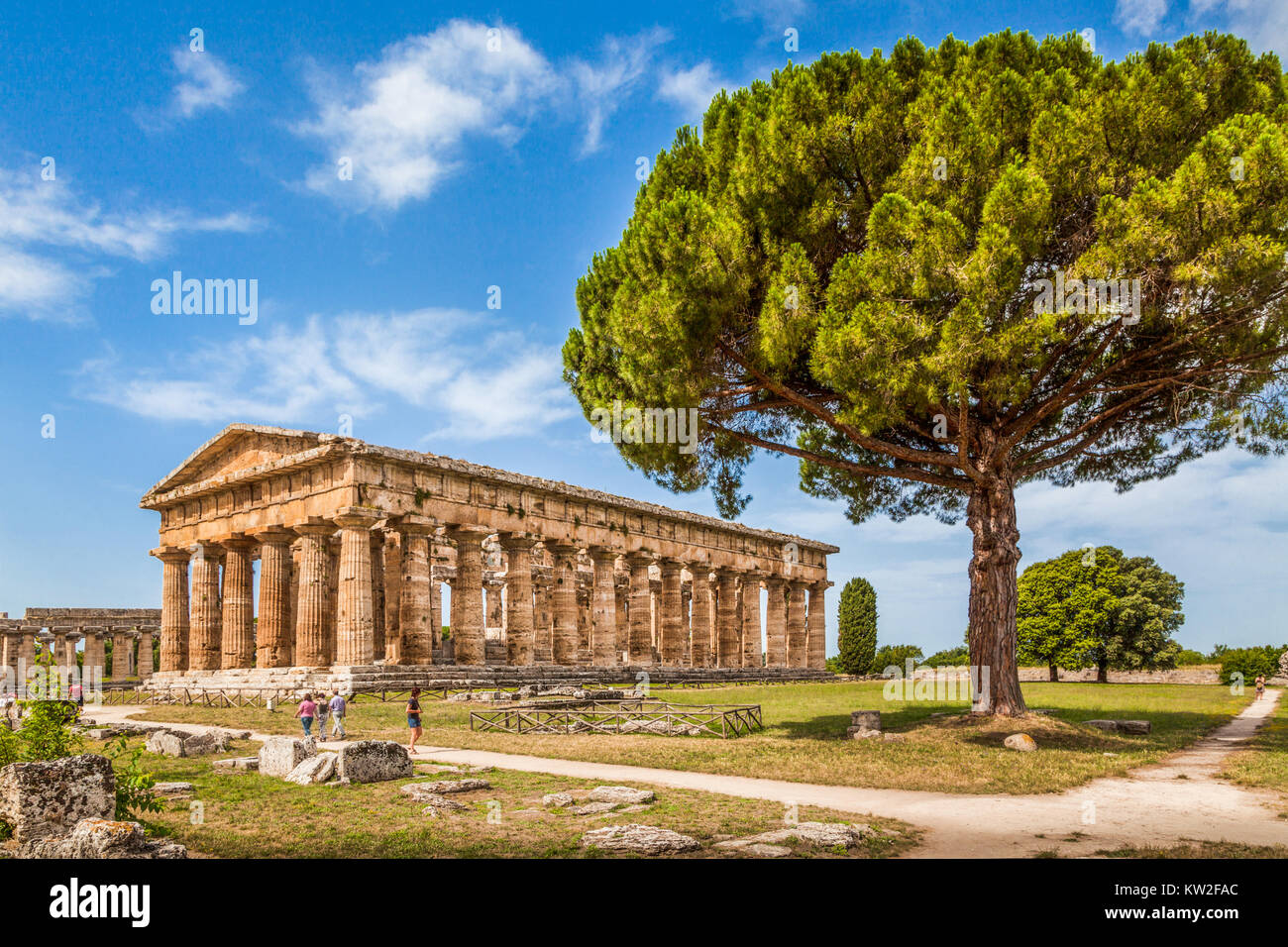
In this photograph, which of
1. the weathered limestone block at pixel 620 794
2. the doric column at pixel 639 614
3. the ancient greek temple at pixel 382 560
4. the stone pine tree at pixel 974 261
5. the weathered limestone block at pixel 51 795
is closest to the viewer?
the weathered limestone block at pixel 51 795

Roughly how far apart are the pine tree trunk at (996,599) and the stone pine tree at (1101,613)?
116 ft

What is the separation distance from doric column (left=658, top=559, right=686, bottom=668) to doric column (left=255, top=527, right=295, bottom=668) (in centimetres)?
1757

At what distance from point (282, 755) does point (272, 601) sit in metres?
22.2

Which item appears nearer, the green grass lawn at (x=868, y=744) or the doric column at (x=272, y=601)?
the green grass lawn at (x=868, y=744)

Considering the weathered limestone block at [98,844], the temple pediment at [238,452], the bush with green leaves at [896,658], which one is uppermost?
the temple pediment at [238,452]

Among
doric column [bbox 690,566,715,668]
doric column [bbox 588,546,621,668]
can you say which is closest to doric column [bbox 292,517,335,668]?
doric column [bbox 588,546,621,668]

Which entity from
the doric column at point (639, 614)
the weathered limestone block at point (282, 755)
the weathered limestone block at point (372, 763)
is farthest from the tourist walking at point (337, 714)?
the doric column at point (639, 614)

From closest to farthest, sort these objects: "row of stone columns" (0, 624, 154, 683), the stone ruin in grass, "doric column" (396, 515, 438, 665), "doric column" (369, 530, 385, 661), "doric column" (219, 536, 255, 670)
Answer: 1. the stone ruin in grass
2. "doric column" (396, 515, 438, 665)
3. "doric column" (219, 536, 255, 670)
4. "doric column" (369, 530, 385, 661)
5. "row of stone columns" (0, 624, 154, 683)

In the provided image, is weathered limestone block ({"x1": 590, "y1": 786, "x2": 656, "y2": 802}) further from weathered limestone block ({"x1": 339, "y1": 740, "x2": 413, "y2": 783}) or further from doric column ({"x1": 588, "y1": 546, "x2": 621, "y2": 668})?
doric column ({"x1": 588, "y1": 546, "x2": 621, "y2": 668})

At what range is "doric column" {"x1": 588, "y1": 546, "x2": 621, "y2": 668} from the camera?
39625mm

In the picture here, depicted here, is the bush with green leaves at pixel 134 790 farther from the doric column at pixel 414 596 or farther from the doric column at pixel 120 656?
the doric column at pixel 120 656

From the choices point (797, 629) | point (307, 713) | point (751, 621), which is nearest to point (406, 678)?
point (307, 713)

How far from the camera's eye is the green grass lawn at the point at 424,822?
8.05 meters
